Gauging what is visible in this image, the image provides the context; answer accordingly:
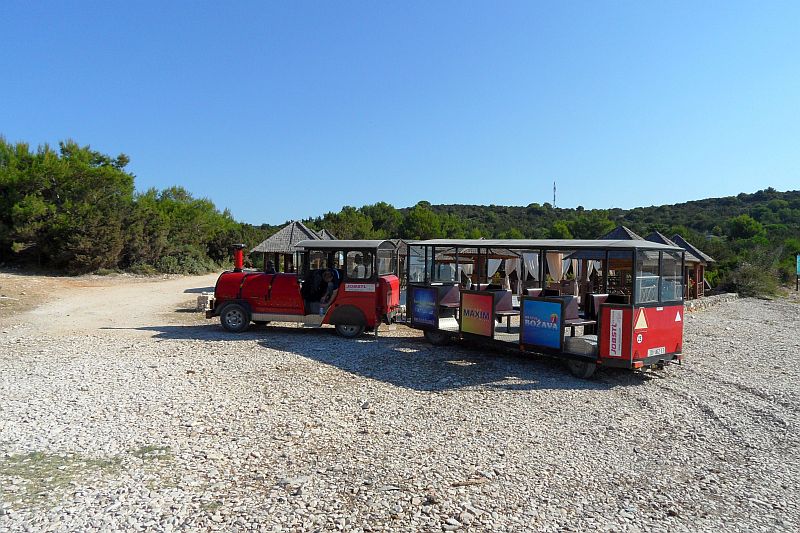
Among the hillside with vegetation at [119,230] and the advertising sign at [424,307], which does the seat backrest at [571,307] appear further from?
the hillside with vegetation at [119,230]

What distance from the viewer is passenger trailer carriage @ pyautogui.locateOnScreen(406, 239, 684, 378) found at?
9038mm

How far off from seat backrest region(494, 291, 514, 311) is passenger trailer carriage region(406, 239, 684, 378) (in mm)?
20

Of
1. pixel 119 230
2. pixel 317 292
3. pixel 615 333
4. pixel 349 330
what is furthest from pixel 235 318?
pixel 119 230

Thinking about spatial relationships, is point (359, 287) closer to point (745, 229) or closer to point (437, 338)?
point (437, 338)

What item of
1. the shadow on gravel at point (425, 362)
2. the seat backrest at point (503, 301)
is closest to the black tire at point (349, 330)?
the shadow on gravel at point (425, 362)

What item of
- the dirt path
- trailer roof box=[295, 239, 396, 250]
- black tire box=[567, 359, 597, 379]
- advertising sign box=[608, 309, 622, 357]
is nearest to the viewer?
advertising sign box=[608, 309, 622, 357]

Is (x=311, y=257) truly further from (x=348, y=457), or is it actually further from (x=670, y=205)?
(x=670, y=205)

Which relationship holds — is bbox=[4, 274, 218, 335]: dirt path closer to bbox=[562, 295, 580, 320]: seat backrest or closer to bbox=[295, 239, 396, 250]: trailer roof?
bbox=[295, 239, 396, 250]: trailer roof

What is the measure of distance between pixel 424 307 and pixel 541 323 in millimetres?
2995

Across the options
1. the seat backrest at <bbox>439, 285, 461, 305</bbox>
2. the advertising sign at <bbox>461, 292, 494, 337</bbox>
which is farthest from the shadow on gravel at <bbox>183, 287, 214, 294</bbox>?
the advertising sign at <bbox>461, 292, 494, 337</bbox>

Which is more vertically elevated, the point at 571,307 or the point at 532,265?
the point at 532,265

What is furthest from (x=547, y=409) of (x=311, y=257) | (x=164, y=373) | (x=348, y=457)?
(x=311, y=257)

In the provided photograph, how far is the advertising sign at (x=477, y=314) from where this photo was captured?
1082 centimetres

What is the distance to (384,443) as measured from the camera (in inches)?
247
